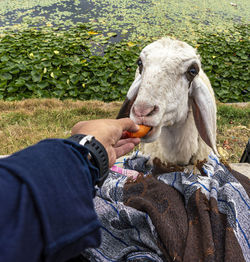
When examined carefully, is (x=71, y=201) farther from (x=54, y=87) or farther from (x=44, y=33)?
(x=44, y=33)

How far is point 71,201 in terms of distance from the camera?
2.01 ft

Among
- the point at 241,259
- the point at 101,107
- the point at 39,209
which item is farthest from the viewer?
the point at 101,107

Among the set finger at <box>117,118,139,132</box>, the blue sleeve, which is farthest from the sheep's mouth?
the blue sleeve

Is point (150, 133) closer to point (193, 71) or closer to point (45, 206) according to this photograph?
point (193, 71)

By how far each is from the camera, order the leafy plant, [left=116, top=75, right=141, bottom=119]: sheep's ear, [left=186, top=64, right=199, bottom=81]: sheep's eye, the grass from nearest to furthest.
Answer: [left=186, top=64, right=199, bottom=81]: sheep's eye
[left=116, top=75, right=141, bottom=119]: sheep's ear
the grass
the leafy plant

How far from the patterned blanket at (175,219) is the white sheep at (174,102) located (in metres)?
0.27

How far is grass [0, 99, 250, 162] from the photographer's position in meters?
3.19

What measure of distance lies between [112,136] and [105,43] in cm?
582

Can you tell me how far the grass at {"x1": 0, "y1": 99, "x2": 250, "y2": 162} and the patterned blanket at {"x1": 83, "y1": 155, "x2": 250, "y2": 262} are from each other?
1.67 meters

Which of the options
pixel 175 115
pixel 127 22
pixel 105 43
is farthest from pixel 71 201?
pixel 127 22

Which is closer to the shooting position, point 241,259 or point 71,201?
point 71,201

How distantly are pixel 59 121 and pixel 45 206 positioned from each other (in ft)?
10.6

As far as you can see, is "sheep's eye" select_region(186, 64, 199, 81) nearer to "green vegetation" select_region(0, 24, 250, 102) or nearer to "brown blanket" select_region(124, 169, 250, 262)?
"brown blanket" select_region(124, 169, 250, 262)

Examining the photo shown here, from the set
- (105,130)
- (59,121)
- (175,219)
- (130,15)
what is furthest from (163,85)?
(130,15)
